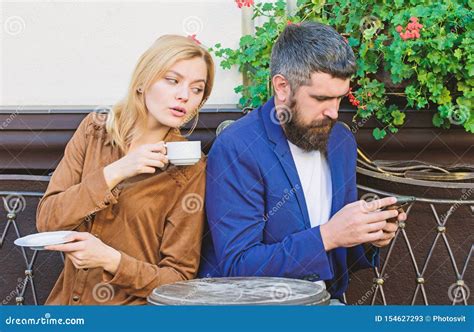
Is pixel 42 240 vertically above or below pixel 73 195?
below

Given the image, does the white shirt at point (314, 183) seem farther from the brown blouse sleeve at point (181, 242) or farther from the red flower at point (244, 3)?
the red flower at point (244, 3)

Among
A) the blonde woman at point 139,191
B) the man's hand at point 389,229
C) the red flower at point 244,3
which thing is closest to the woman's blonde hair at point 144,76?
the blonde woman at point 139,191

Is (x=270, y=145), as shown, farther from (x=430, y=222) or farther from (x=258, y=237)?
(x=430, y=222)

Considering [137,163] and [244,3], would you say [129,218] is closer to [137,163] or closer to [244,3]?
[137,163]

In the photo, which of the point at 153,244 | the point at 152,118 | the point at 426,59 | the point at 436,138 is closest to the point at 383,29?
the point at 426,59

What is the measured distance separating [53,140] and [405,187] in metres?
1.60

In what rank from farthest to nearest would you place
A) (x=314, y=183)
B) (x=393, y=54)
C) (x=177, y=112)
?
(x=393, y=54) < (x=314, y=183) < (x=177, y=112)

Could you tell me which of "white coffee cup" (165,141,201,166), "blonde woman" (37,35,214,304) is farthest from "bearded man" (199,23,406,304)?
"white coffee cup" (165,141,201,166)

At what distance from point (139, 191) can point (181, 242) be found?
0.82 ft

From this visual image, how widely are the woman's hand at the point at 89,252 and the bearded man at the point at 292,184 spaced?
1.32 feet

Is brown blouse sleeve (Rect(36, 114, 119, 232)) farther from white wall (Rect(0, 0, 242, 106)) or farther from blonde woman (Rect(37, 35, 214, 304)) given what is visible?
white wall (Rect(0, 0, 242, 106))

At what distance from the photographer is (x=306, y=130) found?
3.61 metres

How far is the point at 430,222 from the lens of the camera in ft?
14.2

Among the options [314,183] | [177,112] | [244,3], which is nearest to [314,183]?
[314,183]
